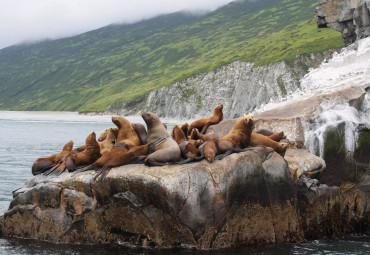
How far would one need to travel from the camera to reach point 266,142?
523 inches

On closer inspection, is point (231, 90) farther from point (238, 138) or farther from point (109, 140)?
point (238, 138)

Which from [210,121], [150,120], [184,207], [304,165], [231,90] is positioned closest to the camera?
[184,207]

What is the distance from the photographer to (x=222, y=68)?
128m

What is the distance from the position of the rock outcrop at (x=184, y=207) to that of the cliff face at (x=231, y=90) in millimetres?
82542

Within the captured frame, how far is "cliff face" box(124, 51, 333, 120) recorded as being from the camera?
104m

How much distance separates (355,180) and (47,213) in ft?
30.1

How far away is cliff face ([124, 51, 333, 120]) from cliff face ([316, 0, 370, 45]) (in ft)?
124

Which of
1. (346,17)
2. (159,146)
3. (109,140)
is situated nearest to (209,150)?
(159,146)

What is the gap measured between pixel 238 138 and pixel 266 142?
832 mm

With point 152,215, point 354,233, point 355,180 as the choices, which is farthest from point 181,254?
point 355,180

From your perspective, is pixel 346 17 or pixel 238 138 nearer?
pixel 238 138

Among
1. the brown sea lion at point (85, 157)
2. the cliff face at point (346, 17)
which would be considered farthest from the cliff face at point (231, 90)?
the brown sea lion at point (85, 157)

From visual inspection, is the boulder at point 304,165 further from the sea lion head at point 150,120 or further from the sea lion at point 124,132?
the sea lion at point 124,132

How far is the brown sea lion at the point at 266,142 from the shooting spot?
13.1m
